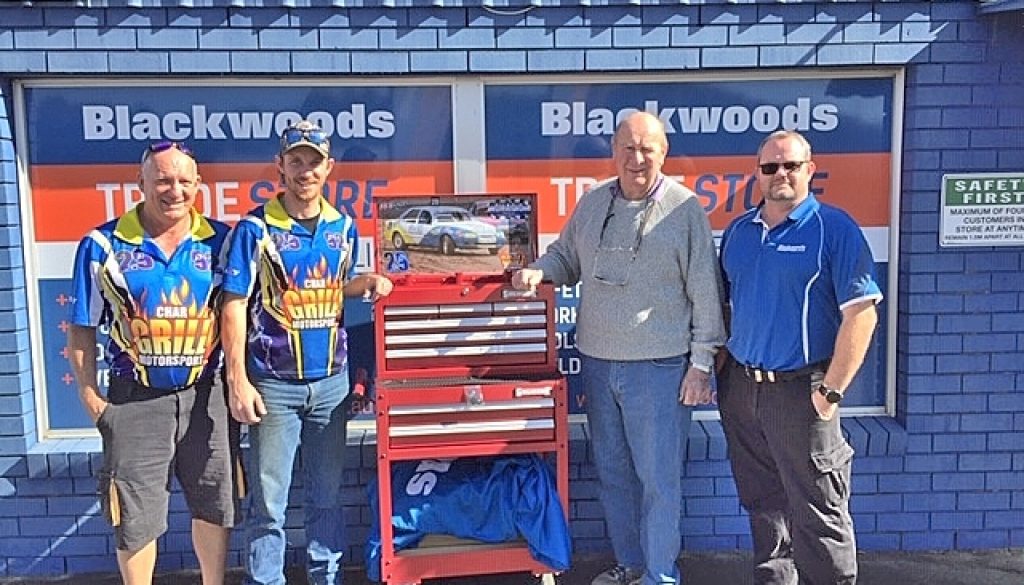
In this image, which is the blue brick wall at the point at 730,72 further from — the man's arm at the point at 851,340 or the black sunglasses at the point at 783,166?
the man's arm at the point at 851,340

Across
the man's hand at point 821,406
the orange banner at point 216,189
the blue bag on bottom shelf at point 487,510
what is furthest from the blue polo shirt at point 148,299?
the man's hand at point 821,406

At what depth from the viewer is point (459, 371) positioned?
346 cm

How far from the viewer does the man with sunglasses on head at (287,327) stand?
10.6 feet

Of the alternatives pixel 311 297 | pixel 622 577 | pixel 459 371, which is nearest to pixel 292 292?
pixel 311 297

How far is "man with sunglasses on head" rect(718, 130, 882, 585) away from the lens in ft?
10.2

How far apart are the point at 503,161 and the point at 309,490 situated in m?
1.54

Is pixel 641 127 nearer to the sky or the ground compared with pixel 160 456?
nearer to the sky

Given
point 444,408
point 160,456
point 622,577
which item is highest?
point 444,408

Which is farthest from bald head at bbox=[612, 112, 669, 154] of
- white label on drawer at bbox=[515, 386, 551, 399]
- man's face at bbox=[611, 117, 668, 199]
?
white label on drawer at bbox=[515, 386, 551, 399]

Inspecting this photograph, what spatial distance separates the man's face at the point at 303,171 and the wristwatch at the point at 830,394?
1.80 meters

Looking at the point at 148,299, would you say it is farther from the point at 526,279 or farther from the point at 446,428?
the point at 526,279

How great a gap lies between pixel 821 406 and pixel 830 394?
0.06 meters

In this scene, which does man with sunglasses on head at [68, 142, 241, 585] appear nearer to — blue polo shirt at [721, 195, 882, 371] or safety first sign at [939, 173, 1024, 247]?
blue polo shirt at [721, 195, 882, 371]

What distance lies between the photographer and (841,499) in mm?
3256
